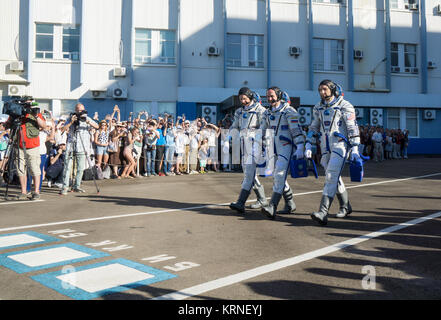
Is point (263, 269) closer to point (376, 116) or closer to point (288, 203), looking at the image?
point (288, 203)

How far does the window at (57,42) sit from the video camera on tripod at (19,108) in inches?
589

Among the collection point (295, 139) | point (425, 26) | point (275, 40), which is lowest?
point (295, 139)

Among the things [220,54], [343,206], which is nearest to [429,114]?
[220,54]

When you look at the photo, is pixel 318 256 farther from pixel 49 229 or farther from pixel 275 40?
pixel 275 40

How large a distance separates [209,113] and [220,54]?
3.56 metres

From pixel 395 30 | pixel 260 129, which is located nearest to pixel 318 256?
pixel 260 129

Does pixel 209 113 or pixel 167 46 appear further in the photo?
pixel 209 113

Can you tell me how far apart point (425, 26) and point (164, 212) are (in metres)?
27.7

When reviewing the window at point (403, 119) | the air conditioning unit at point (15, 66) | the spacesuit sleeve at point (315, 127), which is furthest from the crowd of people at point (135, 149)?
the window at point (403, 119)

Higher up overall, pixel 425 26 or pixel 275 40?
pixel 425 26

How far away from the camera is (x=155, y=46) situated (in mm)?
24453

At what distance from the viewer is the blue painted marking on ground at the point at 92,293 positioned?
354cm
